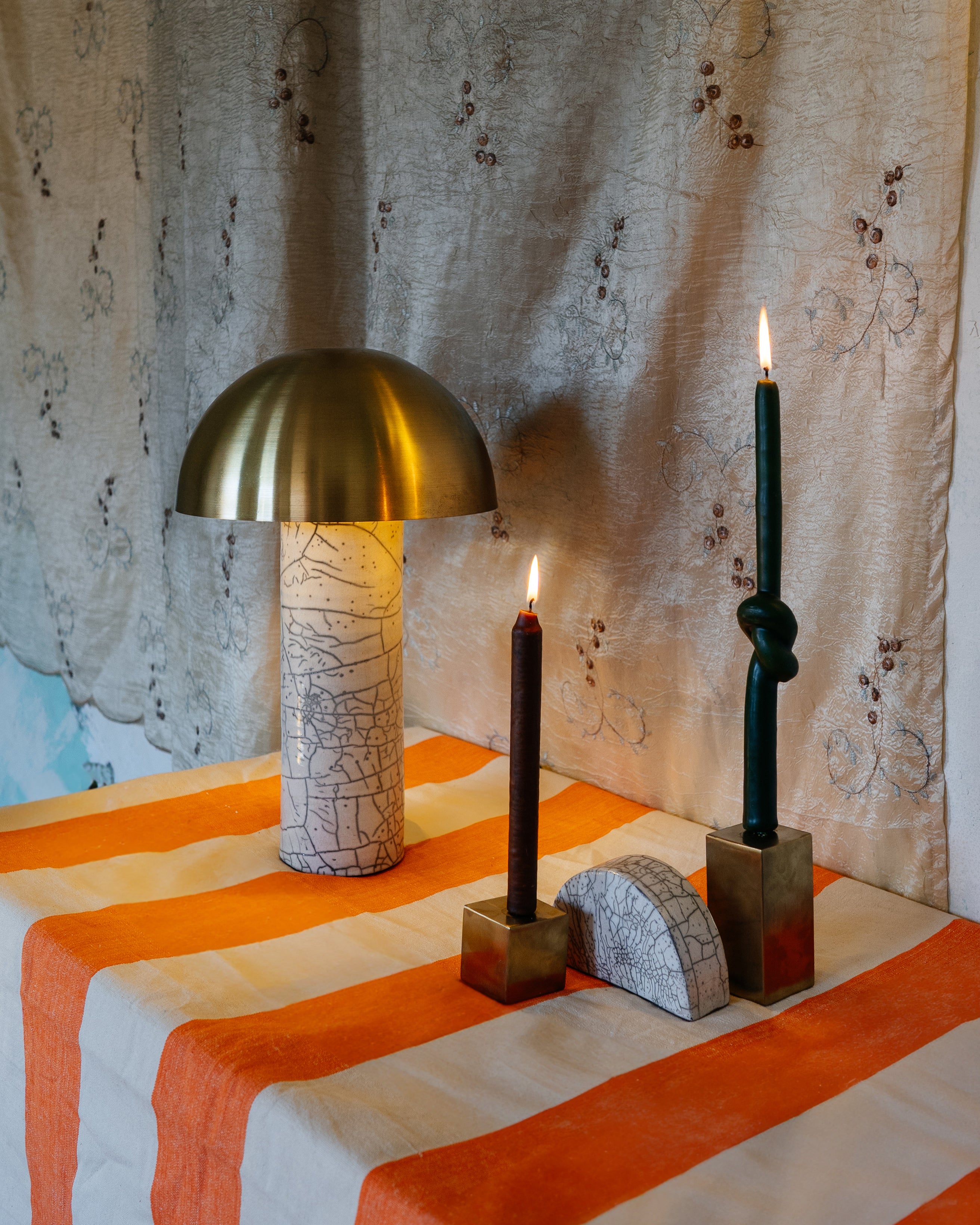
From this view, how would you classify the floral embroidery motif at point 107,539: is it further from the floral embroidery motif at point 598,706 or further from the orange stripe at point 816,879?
the orange stripe at point 816,879

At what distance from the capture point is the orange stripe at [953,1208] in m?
0.46

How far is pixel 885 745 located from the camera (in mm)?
783

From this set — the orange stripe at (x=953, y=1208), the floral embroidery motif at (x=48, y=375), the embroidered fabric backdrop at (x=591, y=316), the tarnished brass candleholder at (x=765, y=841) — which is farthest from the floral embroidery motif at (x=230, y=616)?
the orange stripe at (x=953, y=1208)

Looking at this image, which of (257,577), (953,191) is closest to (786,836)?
(953,191)

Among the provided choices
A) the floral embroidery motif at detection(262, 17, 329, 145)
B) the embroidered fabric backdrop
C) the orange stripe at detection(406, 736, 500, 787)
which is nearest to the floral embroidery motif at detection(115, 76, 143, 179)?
the embroidered fabric backdrop

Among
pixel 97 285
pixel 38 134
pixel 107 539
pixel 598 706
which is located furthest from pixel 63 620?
pixel 598 706

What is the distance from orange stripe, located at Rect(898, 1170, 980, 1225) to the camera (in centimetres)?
46

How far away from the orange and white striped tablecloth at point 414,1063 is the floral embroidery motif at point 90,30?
3.59 ft

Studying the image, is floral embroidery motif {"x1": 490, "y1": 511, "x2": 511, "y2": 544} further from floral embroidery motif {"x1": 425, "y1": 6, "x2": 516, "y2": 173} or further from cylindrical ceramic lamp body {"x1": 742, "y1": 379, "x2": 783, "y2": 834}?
cylindrical ceramic lamp body {"x1": 742, "y1": 379, "x2": 783, "y2": 834}

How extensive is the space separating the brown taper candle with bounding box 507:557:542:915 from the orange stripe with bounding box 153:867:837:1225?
0.24 ft

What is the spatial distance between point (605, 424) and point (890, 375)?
0.85 feet

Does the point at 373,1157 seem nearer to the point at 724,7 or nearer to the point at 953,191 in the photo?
the point at 953,191

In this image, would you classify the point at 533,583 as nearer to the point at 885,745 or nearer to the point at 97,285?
the point at 885,745

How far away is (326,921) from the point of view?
0.74 meters
